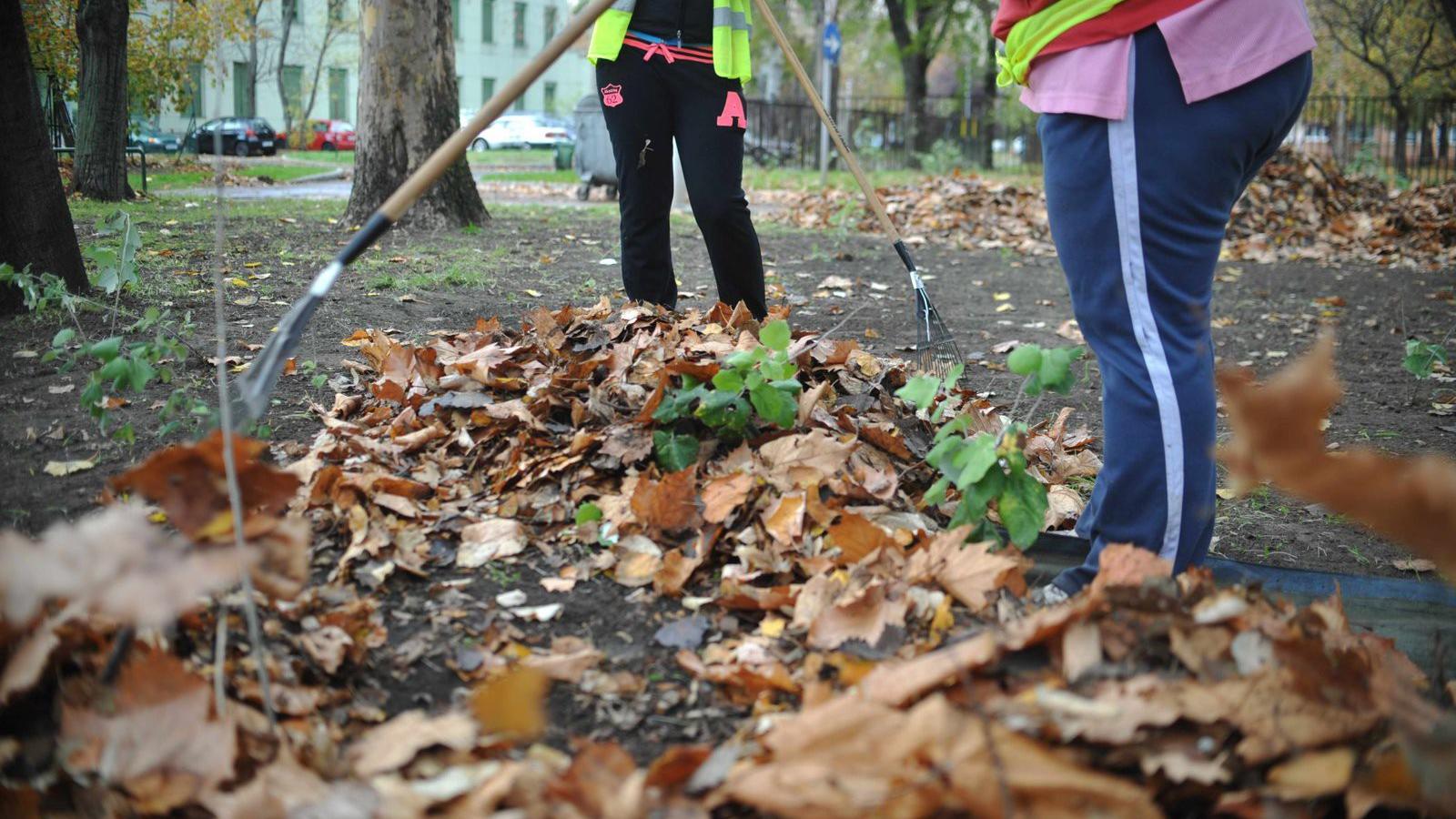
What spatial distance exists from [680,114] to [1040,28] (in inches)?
63.9

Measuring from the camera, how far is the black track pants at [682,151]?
3367mm

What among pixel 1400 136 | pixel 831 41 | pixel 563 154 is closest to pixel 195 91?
pixel 563 154

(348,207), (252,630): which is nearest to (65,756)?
(252,630)

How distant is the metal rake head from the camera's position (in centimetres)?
320

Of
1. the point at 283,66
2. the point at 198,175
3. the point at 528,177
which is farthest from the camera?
the point at 283,66

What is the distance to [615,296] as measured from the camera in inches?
198

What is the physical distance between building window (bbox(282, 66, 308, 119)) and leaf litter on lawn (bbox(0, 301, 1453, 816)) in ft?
99.8

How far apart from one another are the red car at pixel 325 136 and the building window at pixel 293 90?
52 cm

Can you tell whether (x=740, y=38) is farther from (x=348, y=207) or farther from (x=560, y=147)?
(x=560, y=147)

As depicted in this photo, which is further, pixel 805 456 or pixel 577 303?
pixel 577 303

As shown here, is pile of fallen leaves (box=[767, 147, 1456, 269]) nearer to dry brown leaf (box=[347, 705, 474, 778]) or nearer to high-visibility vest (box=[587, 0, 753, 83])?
high-visibility vest (box=[587, 0, 753, 83])

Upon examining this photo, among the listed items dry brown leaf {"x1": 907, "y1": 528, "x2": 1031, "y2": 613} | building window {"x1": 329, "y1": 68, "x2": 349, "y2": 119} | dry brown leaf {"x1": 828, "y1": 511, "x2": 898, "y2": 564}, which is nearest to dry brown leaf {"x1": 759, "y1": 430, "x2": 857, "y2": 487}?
dry brown leaf {"x1": 828, "y1": 511, "x2": 898, "y2": 564}

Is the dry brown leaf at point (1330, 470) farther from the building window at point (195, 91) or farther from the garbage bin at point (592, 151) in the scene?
the garbage bin at point (592, 151)

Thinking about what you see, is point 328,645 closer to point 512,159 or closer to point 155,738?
point 155,738
